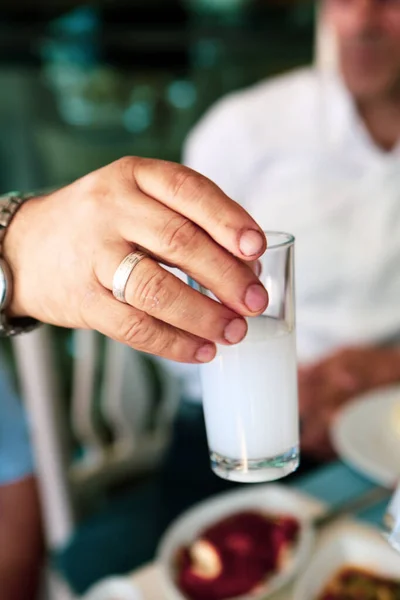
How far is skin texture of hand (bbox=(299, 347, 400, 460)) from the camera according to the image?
110 cm

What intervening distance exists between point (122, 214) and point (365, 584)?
0.47 m

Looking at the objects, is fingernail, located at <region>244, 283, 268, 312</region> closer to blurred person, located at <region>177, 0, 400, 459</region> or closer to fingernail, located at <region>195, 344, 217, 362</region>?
fingernail, located at <region>195, 344, 217, 362</region>

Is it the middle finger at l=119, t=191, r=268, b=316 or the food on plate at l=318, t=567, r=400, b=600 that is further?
the food on plate at l=318, t=567, r=400, b=600

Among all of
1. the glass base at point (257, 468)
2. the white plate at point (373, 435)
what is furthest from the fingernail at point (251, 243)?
the white plate at point (373, 435)

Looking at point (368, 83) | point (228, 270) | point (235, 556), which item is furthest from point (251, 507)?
point (368, 83)

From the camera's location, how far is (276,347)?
1.37 feet

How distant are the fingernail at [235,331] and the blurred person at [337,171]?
2.87 ft

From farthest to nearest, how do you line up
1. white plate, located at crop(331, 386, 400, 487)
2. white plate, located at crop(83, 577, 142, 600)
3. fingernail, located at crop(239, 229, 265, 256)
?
white plate, located at crop(331, 386, 400, 487) → white plate, located at crop(83, 577, 142, 600) → fingernail, located at crop(239, 229, 265, 256)

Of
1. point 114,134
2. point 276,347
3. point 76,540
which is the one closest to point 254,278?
point 276,347

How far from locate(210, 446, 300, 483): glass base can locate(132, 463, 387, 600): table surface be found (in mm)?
318

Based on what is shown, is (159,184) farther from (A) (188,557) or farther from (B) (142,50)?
(B) (142,50)

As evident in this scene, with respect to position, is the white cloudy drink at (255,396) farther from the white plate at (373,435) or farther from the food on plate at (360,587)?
the white plate at (373,435)

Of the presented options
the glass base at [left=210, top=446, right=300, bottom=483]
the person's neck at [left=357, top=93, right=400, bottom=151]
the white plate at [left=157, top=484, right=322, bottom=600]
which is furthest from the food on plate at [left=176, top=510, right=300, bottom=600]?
the person's neck at [left=357, top=93, right=400, bottom=151]

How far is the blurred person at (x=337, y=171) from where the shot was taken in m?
1.30
